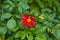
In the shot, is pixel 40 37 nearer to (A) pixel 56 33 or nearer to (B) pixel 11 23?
(A) pixel 56 33

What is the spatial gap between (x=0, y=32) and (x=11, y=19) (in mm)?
157

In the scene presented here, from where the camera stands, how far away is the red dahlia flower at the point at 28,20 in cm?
182

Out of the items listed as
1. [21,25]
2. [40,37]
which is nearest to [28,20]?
[21,25]

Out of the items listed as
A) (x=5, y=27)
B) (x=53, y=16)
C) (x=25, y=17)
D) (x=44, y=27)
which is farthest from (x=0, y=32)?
(x=53, y=16)

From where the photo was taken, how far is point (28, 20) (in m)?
1.90

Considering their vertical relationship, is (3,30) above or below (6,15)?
below

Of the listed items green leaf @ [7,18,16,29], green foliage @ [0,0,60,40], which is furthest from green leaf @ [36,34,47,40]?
green leaf @ [7,18,16,29]

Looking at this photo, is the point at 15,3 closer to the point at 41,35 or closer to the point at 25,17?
the point at 25,17

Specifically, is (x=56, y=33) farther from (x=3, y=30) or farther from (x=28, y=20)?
(x=3, y=30)

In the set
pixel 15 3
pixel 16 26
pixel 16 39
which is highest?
pixel 15 3

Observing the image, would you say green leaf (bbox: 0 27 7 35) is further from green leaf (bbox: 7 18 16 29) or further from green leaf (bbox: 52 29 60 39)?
green leaf (bbox: 52 29 60 39)

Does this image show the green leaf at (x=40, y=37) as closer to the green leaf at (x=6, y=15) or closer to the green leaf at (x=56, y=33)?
the green leaf at (x=56, y=33)

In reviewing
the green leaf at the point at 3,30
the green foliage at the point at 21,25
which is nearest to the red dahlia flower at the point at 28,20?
the green foliage at the point at 21,25

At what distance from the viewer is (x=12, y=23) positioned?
1.82m
